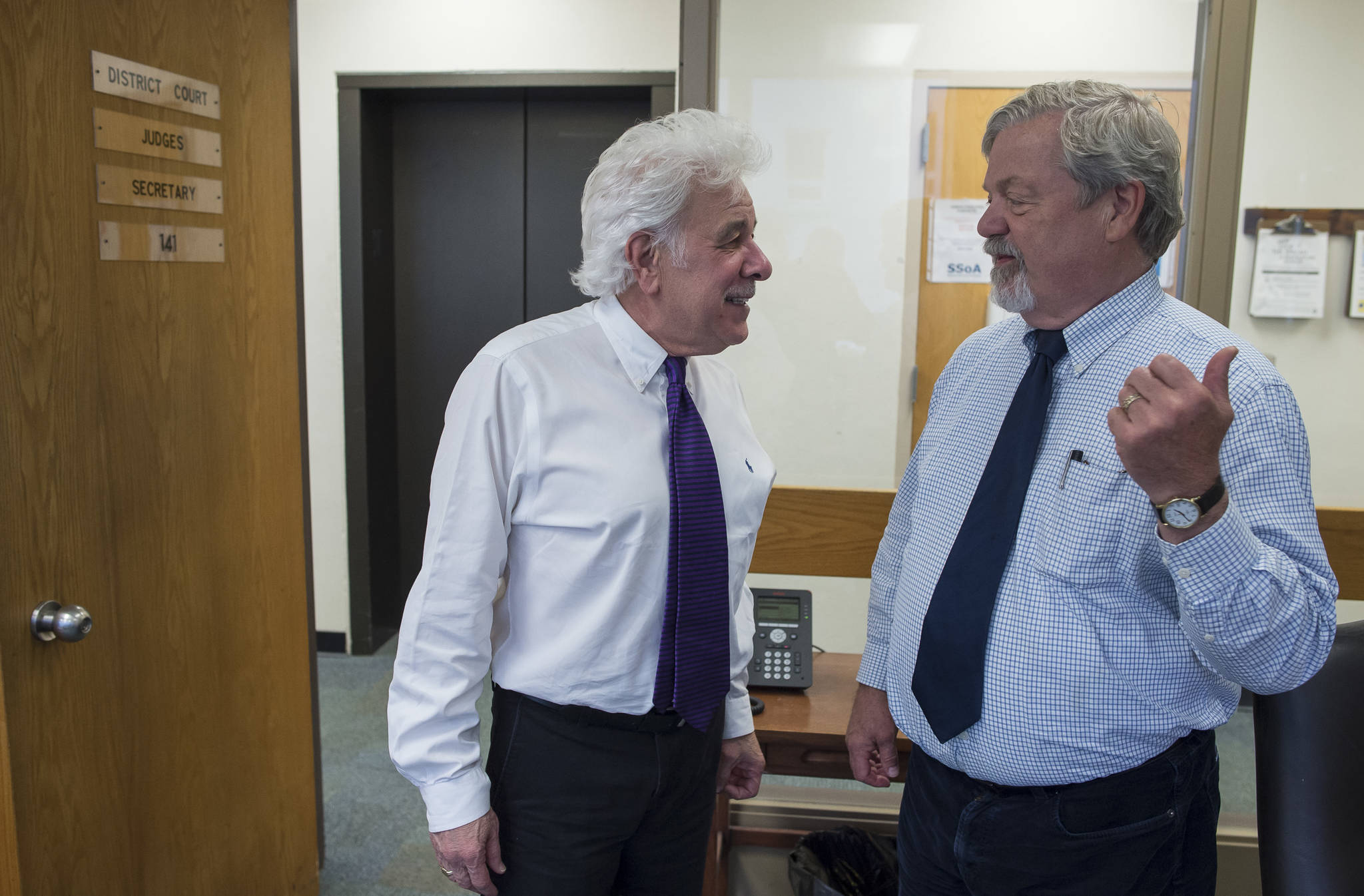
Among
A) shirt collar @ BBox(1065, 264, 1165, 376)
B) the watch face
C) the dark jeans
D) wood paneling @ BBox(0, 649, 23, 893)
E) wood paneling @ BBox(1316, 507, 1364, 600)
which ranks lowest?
wood paneling @ BBox(0, 649, 23, 893)

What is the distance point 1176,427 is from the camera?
933 millimetres

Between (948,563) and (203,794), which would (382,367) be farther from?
(948,563)

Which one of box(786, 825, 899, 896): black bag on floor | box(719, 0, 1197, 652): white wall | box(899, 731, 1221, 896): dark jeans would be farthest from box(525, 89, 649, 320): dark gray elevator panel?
box(899, 731, 1221, 896): dark jeans

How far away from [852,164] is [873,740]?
1264 millimetres

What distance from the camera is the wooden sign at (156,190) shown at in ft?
5.27

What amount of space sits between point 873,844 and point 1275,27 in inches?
79.2

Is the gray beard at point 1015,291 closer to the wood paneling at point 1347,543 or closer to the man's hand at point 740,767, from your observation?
the man's hand at point 740,767

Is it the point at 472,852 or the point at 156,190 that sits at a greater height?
the point at 156,190

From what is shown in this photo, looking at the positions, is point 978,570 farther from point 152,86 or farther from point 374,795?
point 374,795

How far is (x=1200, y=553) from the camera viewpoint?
98cm

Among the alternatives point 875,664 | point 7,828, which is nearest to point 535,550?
point 875,664

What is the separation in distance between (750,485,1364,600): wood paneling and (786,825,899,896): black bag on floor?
Result: 22.5 inches

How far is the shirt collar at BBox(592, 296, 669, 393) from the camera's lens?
128 centimetres

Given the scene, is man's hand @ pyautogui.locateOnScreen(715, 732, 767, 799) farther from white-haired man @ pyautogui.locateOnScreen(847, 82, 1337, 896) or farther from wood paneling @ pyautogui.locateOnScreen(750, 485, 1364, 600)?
wood paneling @ pyautogui.locateOnScreen(750, 485, 1364, 600)
